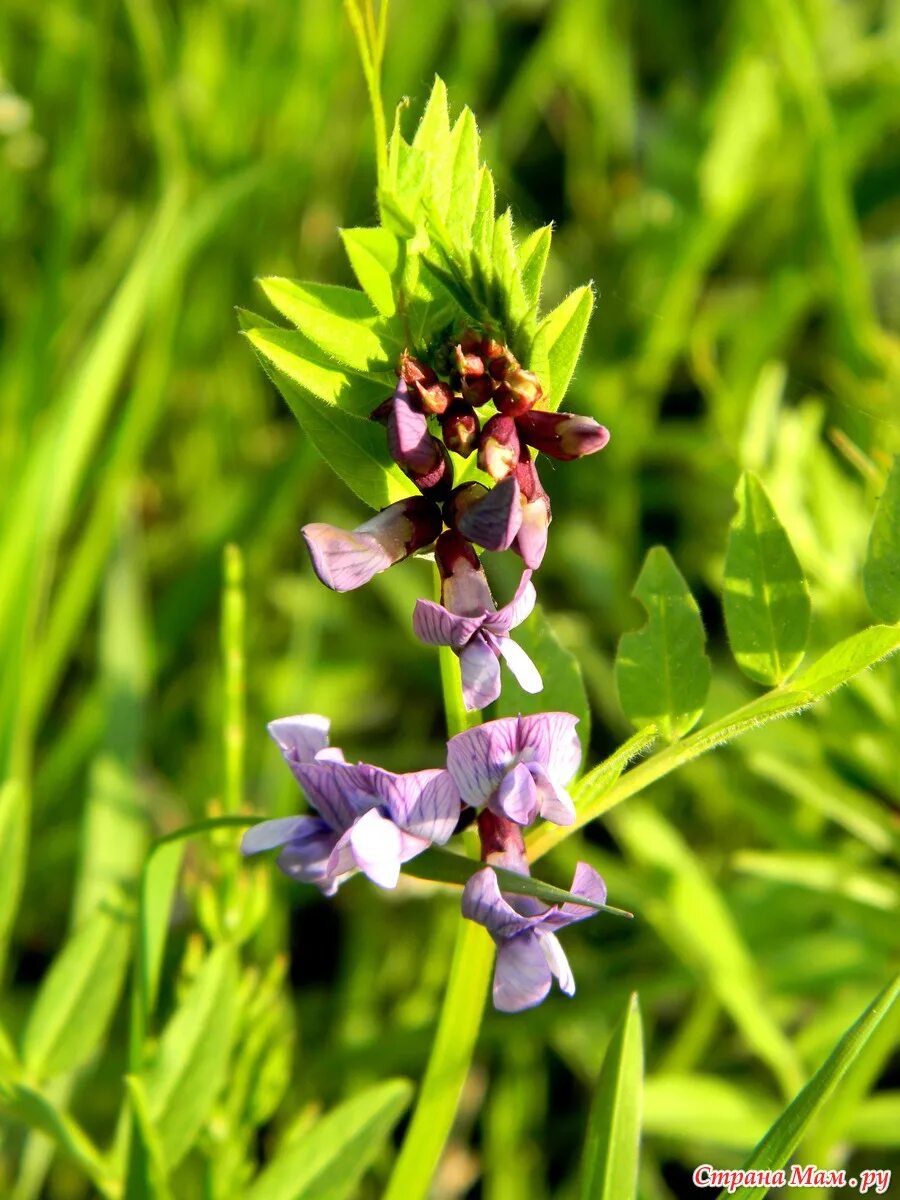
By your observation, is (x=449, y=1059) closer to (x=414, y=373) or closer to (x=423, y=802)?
(x=423, y=802)

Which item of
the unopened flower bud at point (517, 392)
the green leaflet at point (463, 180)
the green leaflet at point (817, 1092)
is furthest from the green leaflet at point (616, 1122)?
the green leaflet at point (463, 180)

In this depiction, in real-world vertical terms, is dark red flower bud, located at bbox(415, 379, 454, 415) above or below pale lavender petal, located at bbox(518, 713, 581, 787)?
above

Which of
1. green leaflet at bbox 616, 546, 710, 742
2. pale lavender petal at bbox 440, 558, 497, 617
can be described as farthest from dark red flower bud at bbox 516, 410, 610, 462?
green leaflet at bbox 616, 546, 710, 742

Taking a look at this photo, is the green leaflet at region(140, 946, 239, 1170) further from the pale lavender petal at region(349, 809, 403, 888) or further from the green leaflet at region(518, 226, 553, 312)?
the green leaflet at region(518, 226, 553, 312)

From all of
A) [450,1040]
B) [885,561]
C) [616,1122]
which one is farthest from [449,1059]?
[885,561]

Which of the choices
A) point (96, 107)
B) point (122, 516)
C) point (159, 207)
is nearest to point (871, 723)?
point (122, 516)

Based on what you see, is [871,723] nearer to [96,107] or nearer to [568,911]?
[568,911]
